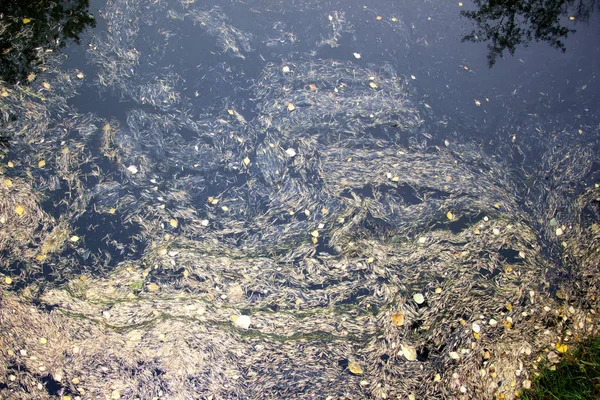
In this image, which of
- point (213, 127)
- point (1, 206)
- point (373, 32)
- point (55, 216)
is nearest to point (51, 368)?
point (55, 216)

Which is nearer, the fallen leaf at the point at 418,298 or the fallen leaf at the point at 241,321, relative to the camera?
the fallen leaf at the point at 241,321

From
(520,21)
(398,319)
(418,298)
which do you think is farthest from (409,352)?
(520,21)

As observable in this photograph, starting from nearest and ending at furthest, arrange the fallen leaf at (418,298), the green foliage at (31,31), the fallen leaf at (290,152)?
the fallen leaf at (418,298) < the green foliage at (31,31) < the fallen leaf at (290,152)

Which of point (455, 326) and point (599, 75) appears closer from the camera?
point (455, 326)

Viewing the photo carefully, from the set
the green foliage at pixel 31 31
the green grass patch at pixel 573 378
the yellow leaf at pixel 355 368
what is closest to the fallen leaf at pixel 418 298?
the yellow leaf at pixel 355 368

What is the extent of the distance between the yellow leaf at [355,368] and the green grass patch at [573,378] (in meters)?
1.05

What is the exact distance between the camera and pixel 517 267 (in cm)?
241

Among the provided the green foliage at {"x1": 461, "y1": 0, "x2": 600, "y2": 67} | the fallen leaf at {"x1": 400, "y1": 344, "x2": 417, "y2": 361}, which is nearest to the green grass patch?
the fallen leaf at {"x1": 400, "y1": 344, "x2": 417, "y2": 361}

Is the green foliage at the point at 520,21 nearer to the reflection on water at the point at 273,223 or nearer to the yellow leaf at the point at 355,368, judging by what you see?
the reflection on water at the point at 273,223

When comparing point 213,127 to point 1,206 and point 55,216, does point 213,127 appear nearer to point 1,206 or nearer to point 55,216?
point 55,216

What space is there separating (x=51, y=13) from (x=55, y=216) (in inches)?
70.5

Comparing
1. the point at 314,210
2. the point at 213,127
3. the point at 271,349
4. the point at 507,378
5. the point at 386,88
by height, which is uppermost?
the point at 386,88

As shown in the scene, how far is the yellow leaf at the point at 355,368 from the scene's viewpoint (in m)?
2.06

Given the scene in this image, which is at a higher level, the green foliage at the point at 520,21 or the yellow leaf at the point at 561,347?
the green foliage at the point at 520,21
